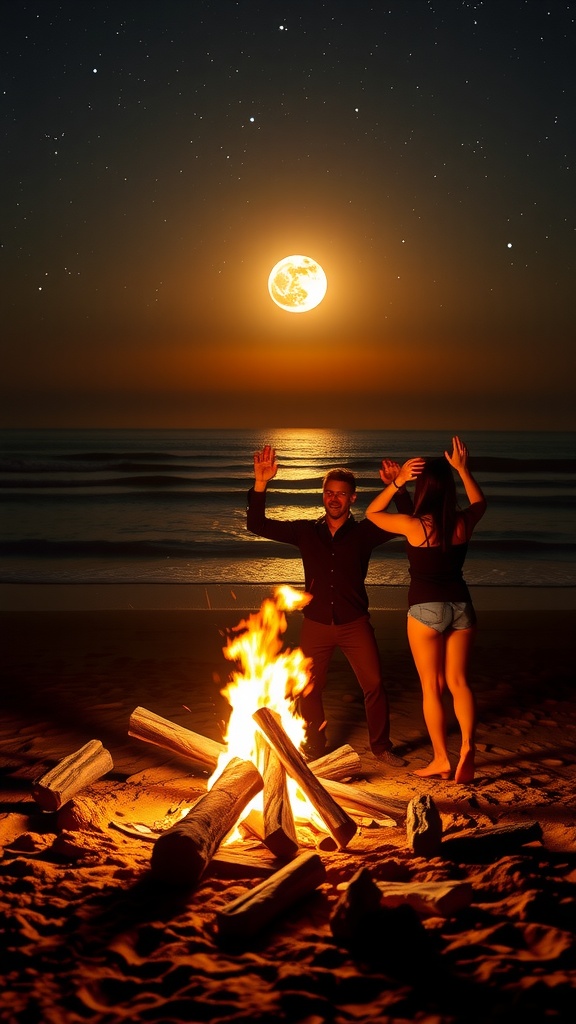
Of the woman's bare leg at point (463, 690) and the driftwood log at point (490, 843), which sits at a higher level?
the woman's bare leg at point (463, 690)

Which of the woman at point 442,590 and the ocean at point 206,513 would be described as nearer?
the woman at point 442,590

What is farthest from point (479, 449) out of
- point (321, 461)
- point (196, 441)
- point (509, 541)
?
point (509, 541)

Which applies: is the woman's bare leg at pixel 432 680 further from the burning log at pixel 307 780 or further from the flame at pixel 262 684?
the burning log at pixel 307 780

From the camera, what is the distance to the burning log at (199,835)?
400cm

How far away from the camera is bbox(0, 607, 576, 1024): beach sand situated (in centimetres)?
321

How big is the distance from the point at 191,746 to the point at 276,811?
118cm

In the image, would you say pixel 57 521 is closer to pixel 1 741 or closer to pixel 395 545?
pixel 395 545

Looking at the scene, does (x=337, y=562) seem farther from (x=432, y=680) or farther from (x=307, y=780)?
(x=307, y=780)

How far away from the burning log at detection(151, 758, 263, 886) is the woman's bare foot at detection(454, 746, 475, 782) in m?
1.66

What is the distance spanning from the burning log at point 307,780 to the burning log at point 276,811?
0.07 meters

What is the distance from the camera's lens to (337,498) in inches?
234

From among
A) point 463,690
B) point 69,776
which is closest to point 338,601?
point 463,690

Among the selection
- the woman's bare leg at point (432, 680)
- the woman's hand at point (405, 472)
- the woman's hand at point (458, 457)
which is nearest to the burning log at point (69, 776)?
the woman's bare leg at point (432, 680)

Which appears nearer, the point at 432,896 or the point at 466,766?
the point at 432,896
